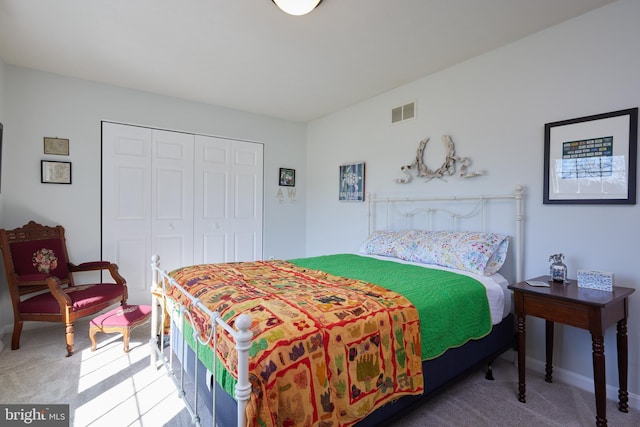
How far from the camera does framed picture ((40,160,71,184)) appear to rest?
302 cm

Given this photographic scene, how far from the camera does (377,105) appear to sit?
3.62 metres

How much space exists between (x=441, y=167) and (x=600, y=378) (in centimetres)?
187

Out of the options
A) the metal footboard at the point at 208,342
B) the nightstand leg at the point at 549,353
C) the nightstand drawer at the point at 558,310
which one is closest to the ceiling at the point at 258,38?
the metal footboard at the point at 208,342

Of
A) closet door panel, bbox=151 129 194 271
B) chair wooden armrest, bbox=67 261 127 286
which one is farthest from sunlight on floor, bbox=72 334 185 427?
closet door panel, bbox=151 129 194 271

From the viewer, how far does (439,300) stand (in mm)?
1727

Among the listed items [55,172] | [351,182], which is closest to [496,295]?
[351,182]

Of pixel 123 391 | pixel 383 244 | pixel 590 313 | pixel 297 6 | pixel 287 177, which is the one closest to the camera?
pixel 590 313

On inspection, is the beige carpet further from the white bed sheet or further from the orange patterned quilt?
the orange patterned quilt

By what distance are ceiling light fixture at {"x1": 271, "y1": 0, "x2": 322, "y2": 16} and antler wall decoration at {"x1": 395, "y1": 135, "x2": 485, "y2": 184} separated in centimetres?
167

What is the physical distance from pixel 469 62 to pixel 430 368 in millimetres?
2545

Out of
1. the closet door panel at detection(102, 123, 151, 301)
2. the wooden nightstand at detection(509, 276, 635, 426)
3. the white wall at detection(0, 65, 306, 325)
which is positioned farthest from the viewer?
the closet door panel at detection(102, 123, 151, 301)

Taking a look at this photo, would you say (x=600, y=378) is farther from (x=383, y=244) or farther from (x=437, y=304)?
(x=383, y=244)

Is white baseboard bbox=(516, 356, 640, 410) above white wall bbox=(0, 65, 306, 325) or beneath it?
beneath

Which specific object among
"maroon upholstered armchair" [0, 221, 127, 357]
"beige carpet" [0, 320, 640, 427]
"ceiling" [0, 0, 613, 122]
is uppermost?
"ceiling" [0, 0, 613, 122]
